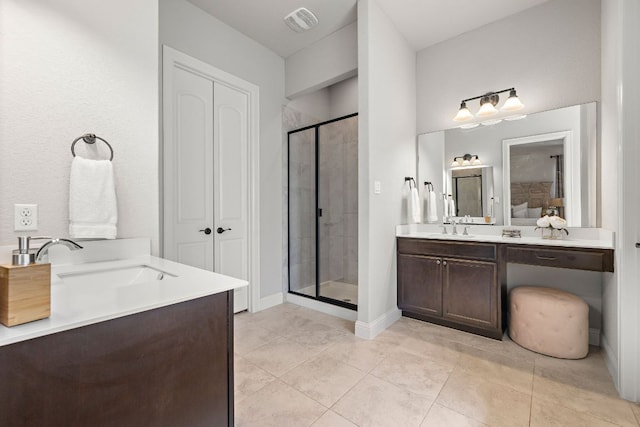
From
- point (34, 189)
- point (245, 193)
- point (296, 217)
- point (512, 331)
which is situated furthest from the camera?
point (296, 217)

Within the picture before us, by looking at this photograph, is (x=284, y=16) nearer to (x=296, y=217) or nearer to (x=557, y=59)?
(x=296, y=217)

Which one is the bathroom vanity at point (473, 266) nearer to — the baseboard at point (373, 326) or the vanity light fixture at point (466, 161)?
the baseboard at point (373, 326)

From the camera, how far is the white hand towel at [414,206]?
2.99 meters

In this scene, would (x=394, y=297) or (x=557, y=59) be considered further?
(x=394, y=297)

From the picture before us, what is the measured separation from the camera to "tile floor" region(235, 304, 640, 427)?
1.49m

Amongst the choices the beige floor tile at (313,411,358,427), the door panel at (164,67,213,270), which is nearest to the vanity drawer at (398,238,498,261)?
the beige floor tile at (313,411,358,427)

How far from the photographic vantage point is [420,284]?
2701 mm

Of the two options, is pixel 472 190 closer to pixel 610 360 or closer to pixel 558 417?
pixel 610 360

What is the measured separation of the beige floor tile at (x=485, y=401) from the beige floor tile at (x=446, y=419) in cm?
3

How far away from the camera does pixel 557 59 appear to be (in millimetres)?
2443

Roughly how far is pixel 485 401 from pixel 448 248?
122cm

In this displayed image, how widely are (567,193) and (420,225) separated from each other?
4.18ft

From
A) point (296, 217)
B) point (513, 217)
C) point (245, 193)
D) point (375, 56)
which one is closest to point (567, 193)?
point (513, 217)

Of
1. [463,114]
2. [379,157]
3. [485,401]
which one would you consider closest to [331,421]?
[485,401]
